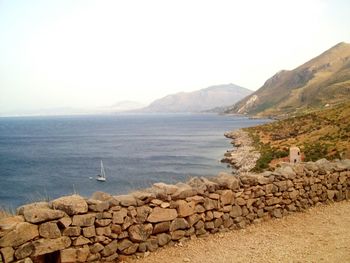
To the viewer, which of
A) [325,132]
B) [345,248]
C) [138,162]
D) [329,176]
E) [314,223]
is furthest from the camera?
[138,162]

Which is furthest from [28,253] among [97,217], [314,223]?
[314,223]

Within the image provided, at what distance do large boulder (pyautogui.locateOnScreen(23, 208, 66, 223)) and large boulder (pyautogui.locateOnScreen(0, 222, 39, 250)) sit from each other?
0.12 m

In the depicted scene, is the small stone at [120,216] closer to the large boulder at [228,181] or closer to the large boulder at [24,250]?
the large boulder at [24,250]

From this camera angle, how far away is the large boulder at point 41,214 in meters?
7.00

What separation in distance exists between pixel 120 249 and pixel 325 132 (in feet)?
169

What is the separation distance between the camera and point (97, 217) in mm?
7793

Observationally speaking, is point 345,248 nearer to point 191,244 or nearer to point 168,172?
point 191,244

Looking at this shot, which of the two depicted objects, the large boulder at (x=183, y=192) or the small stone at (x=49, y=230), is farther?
the large boulder at (x=183, y=192)

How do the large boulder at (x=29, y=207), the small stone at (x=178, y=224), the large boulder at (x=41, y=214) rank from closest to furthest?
the large boulder at (x=41, y=214)
the large boulder at (x=29, y=207)
the small stone at (x=178, y=224)

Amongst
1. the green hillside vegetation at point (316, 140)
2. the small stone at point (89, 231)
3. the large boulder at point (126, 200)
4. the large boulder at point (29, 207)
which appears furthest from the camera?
the green hillside vegetation at point (316, 140)

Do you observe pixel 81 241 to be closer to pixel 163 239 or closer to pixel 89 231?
pixel 89 231

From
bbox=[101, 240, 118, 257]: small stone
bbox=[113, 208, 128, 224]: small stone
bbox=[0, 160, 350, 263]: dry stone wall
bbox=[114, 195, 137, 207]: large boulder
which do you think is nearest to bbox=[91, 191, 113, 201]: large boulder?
bbox=[0, 160, 350, 263]: dry stone wall

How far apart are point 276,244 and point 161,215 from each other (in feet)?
9.85

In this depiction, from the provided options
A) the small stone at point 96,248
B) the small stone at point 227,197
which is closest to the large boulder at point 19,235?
the small stone at point 96,248
